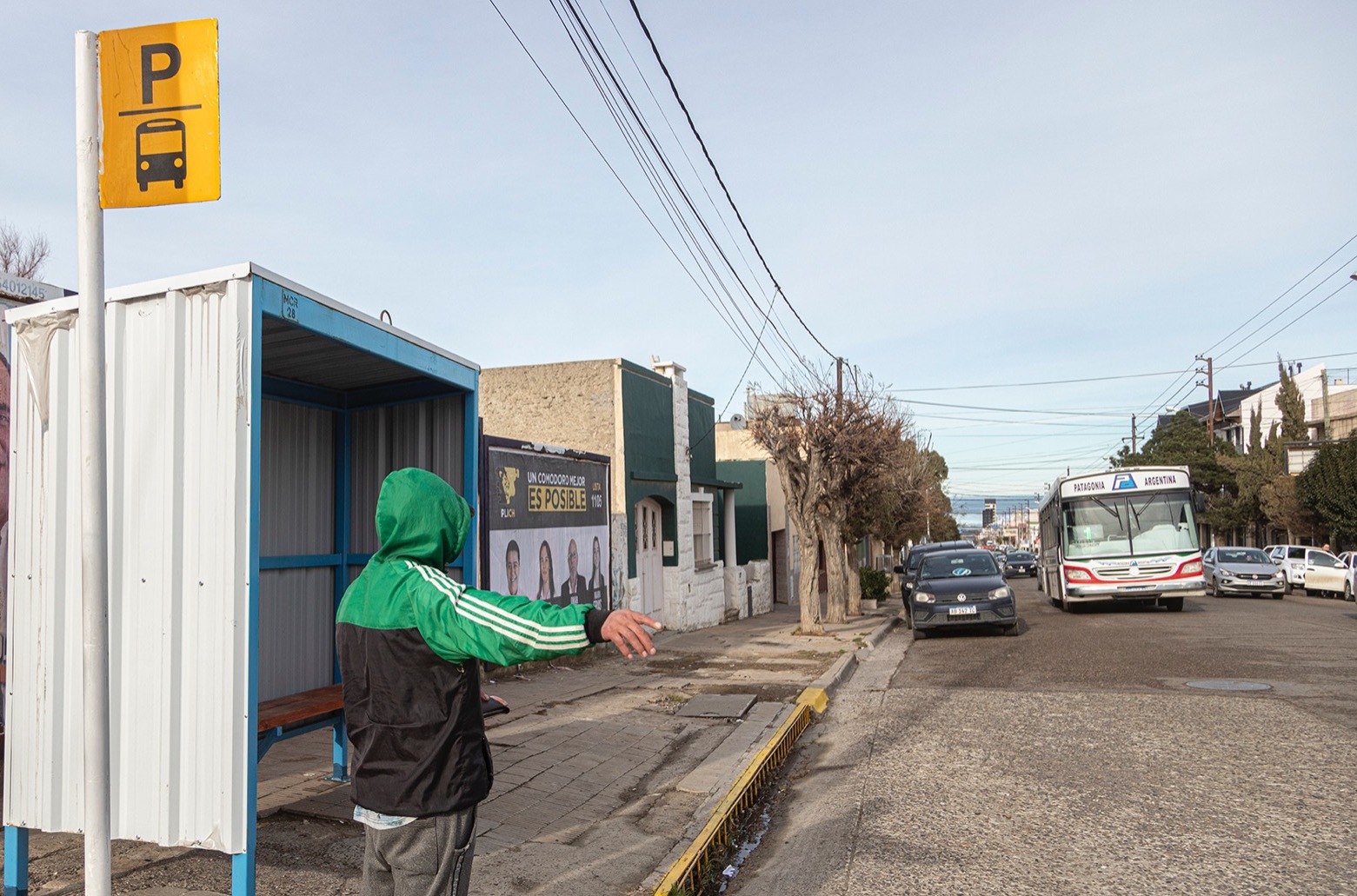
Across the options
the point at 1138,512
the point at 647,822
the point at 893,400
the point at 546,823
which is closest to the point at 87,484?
the point at 546,823

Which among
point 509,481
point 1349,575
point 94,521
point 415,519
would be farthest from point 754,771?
point 1349,575

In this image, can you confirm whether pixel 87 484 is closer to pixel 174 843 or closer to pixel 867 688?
pixel 174 843

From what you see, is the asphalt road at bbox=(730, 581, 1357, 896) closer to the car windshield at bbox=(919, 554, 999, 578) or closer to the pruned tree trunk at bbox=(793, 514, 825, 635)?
the pruned tree trunk at bbox=(793, 514, 825, 635)

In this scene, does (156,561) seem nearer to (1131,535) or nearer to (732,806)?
(732,806)

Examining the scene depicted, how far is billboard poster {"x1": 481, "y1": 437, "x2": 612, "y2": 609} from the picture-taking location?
11.7 metres

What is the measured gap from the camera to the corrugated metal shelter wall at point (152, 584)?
4.13m

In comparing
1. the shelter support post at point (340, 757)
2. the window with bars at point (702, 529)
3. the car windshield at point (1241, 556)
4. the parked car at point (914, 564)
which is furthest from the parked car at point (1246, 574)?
the shelter support post at point (340, 757)

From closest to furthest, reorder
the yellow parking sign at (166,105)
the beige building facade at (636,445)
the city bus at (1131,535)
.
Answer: the yellow parking sign at (166,105)
the beige building facade at (636,445)
the city bus at (1131,535)

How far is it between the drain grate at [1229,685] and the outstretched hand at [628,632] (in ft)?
30.7

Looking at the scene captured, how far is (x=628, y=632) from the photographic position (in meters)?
2.83

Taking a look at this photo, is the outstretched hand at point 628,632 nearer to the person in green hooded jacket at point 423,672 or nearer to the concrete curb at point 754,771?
the person in green hooded jacket at point 423,672

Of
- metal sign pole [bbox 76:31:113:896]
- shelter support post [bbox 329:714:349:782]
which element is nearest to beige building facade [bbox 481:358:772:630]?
shelter support post [bbox 329:714:349:782]

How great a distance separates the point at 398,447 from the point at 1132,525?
17.6m

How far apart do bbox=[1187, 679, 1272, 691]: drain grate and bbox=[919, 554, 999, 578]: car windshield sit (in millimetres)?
7170
